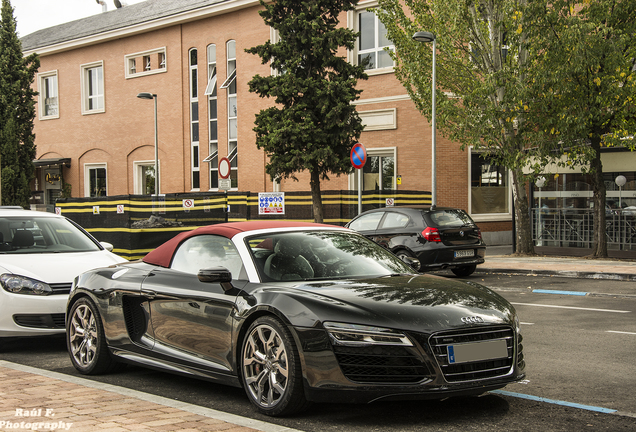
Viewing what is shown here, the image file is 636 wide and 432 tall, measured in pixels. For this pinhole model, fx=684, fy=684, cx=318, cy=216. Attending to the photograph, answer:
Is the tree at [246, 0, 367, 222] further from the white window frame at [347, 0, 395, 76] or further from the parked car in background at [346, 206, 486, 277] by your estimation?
the parked car in background at [346, 206, 486, 277]

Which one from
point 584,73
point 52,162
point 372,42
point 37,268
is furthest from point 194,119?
point 37,268

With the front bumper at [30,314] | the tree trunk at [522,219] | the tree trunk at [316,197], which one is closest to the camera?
the front bumper at [30,314]

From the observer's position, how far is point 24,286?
23.9 ft

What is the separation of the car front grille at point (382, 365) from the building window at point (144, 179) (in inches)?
1360

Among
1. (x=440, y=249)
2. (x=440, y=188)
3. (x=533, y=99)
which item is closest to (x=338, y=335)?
(x=440, y=249)

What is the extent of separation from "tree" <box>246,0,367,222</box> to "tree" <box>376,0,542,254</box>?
6.36 ft

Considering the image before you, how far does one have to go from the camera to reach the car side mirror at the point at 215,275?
16.4 ft

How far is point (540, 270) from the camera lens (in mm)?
15461

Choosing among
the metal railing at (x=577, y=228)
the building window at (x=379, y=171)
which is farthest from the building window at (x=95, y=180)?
the metal railing at (x=577, y=228)

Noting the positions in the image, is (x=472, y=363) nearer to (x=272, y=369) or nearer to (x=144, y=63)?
(x=272, y=369)

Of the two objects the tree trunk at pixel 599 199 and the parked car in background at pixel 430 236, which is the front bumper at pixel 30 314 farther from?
the tree trunk at pixel 599 199

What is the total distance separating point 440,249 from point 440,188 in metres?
12.6

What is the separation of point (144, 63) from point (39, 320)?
33.0 metres

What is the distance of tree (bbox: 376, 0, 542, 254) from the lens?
18188 mm
